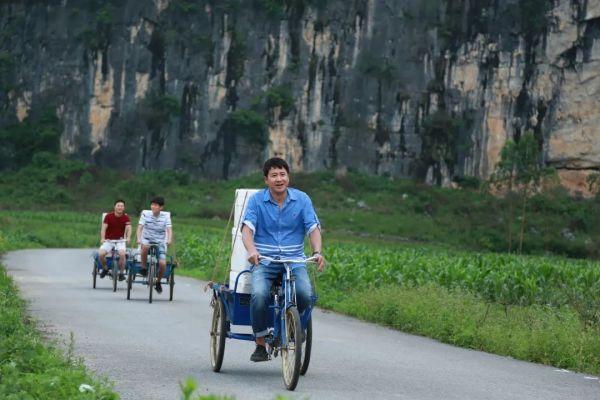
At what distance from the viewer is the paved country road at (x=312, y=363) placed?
978 centimetres

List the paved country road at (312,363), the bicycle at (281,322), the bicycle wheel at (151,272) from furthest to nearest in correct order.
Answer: the bicycle wheel at (151,272) → the paved country road at (312,363) → the bicycle at (281,322)

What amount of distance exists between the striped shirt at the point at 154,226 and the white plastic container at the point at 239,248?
6345 millimetres

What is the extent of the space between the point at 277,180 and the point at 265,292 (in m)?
0.94

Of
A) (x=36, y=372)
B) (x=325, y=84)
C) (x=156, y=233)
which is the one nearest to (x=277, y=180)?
(x=36, y=372)

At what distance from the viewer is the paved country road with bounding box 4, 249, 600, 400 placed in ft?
32.1

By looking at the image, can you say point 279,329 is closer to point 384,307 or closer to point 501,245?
point 384,307

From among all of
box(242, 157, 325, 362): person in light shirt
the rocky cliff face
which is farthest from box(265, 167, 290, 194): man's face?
the rocky cliff face

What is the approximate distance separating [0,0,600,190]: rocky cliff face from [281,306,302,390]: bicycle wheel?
8028 cm

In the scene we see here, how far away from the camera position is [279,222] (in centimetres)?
1040

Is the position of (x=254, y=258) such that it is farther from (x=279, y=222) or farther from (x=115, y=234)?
(x=115, y=234)

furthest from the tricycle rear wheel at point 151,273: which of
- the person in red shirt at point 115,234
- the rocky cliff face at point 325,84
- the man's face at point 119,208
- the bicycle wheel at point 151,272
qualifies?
the rocky cliff face at point 325,84

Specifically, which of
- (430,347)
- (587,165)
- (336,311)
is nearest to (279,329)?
(430,347)

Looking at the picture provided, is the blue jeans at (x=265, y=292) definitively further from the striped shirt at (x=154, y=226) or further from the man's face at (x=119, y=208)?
the man's face at (x=119, y=208)

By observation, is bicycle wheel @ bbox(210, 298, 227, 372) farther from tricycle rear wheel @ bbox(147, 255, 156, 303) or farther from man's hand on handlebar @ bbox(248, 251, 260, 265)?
tricycle rear wheel @ bbox(147, 255, 156, 303)
